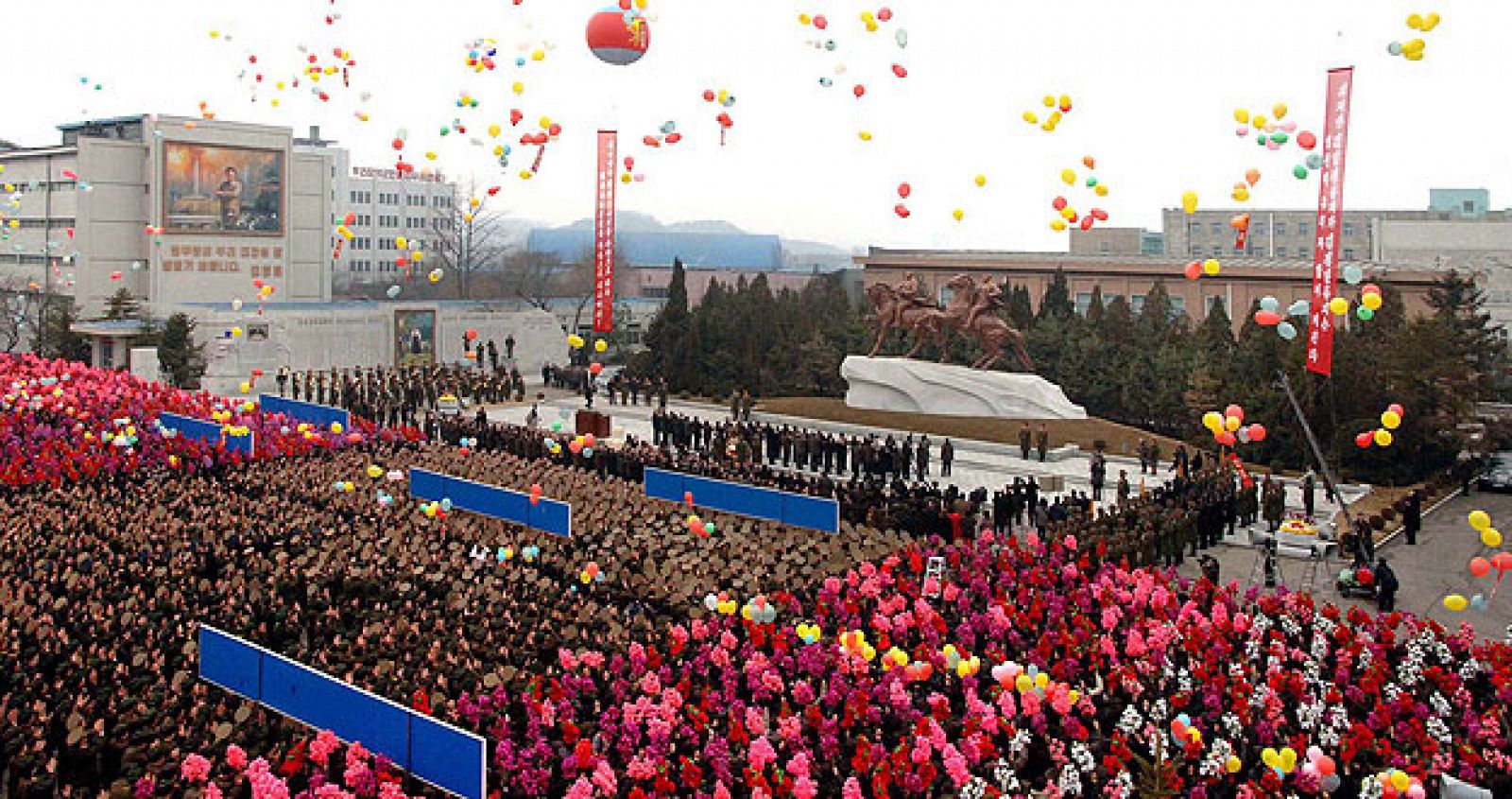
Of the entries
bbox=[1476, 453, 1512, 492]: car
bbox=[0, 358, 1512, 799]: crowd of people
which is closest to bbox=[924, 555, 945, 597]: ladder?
bbox=[0, 358, 1512, 799]: crowd of people

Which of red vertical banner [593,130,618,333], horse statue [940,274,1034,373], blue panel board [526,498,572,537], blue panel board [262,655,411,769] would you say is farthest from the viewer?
red vertical banner [593,130,618,333]

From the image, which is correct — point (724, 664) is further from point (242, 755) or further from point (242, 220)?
point (242, 220)

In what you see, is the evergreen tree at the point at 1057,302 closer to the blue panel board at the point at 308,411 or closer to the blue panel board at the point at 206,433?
the blue panel board at the point at 308,411

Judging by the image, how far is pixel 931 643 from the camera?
31.7 feet

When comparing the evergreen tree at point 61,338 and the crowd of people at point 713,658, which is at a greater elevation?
the evergreen tree at point 61,338

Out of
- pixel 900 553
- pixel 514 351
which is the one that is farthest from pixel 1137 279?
pixel 900 553

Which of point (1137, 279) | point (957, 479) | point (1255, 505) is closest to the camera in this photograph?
point (1255, 505)

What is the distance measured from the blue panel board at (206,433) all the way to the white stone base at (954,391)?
12.3 meters

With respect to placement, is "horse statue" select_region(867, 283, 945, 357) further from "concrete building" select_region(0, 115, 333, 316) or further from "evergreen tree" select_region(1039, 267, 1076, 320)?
"concrete building" select_region(0, 115, 333, 316)

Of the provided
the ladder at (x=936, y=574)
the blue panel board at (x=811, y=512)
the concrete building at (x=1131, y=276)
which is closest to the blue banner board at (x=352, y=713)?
the ladder at (x=936, y=574)

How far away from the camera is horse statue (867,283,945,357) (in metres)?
25.6

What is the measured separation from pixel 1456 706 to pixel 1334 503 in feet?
35.0

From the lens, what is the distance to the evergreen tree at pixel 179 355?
99.4ft

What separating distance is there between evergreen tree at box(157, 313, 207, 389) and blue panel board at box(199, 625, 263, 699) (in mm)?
23112
